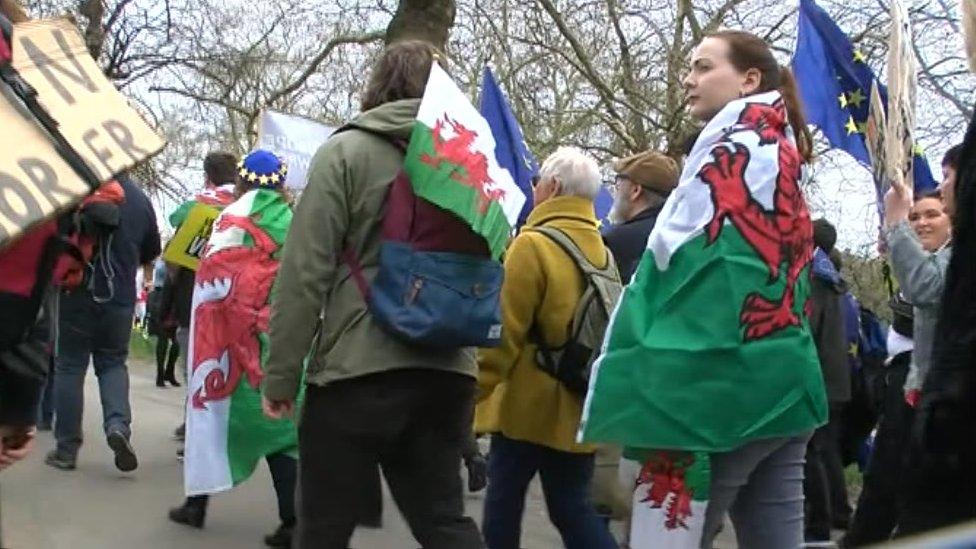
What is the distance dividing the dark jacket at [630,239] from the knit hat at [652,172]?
0.11 meters

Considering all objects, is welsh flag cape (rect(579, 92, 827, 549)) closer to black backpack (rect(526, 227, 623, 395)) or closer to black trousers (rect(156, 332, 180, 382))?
black backpack (rect(526, 227, 623, 395))

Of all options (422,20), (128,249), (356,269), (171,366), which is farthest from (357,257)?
(171,366)

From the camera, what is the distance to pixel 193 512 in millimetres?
6082

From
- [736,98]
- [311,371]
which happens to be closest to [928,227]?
[736,98]

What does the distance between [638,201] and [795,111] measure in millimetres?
2165

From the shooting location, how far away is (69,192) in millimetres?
2398

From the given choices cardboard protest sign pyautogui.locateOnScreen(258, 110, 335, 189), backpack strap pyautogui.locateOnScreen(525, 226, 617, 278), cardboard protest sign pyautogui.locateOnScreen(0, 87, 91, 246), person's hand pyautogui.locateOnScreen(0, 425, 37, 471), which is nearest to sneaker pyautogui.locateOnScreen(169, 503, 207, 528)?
backpack strap pyautogui.locateOnScreen(525, 226, 617, 278)

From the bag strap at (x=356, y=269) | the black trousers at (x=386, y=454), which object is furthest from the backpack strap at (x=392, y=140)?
the black trousers at (x=386, y=454)

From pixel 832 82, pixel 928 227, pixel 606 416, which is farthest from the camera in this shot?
pixel 832 82

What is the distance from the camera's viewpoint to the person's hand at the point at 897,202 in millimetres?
3514

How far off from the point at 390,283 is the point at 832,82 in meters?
2.64

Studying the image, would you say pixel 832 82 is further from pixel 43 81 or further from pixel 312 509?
pixel 43 81

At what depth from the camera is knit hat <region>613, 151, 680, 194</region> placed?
5820mm

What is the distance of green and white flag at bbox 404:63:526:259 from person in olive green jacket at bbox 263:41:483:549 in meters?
0.14
